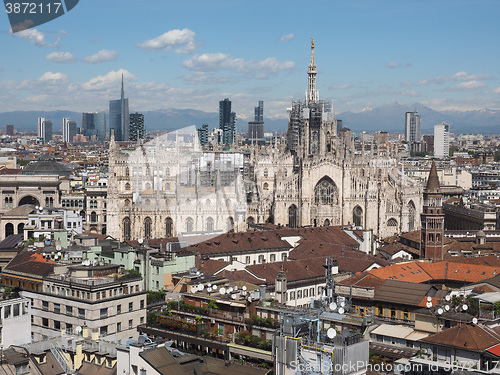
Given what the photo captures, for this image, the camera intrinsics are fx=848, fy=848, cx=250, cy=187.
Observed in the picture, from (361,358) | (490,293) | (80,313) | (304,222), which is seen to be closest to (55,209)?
(304,222)

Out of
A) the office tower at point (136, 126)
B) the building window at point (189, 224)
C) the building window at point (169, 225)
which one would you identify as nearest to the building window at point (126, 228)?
the building window at point (169, 225)

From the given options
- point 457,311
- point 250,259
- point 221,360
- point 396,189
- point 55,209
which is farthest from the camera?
point 396,189

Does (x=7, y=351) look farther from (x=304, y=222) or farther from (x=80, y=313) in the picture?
(x=304, y=222)

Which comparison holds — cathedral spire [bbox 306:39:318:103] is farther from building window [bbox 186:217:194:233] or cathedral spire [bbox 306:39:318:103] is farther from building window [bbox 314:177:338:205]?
building window [bbox 186:217:194:233]

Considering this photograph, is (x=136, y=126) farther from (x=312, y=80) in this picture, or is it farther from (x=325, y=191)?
(x=325, y=191)

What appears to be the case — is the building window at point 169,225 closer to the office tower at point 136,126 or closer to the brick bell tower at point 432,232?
the brick bell tower at point 432,232
